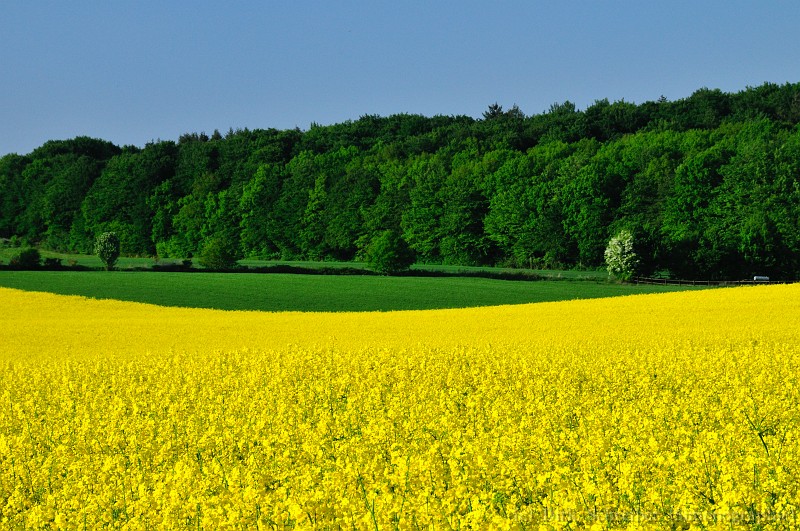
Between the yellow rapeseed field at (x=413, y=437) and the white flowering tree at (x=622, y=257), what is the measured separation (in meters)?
44.1

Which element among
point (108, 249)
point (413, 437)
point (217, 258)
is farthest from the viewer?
point (108, 249)

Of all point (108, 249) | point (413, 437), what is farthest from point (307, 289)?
point (413, 437)

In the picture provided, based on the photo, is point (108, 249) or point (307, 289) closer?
point (307, 289)

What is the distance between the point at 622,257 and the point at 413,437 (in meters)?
57.9

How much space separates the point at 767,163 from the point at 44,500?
249 feet

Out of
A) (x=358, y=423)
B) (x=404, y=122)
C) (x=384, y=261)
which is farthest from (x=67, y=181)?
(x=358, y=423)

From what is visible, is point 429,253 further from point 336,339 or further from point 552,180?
point 336,339

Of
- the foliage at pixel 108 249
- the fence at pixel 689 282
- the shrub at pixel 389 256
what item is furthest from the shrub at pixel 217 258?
the fence at pixel 689 282

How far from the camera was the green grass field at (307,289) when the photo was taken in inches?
1788

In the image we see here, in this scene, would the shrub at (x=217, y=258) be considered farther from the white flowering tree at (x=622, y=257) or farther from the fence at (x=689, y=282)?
the fence at (x=689, y=282)

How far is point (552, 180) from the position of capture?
85.9 m

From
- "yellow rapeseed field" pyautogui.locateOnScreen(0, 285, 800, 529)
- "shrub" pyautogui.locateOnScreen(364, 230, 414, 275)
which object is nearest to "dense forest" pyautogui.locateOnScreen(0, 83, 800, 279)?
"shrub" pyautogui.locateOnScreen(364, 230, 414, 275)

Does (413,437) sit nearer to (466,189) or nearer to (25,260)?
(25,260)

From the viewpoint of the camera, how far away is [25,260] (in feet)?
205
